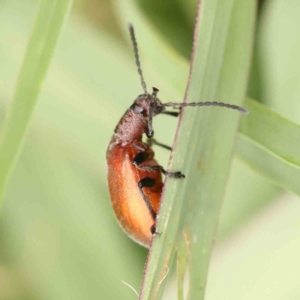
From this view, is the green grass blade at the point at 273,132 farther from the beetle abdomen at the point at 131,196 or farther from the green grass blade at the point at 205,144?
the beetle abdomen at the point at 131,196

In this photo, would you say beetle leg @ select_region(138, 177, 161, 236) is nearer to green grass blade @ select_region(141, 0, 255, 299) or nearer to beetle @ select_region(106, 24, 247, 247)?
beetle @ select_region(106, 24, 247, 247)

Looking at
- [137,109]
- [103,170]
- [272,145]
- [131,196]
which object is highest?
[137,109]

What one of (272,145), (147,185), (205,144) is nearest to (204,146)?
(205,144)

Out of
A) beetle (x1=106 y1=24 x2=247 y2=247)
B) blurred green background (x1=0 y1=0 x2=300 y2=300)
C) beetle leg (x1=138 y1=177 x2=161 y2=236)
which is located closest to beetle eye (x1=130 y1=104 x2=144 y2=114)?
beetle (x1=106 y1=24 x2=247 y2=247)

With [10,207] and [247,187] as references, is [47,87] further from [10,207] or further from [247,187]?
[247,187]

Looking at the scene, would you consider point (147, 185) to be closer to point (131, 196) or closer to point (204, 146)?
point (131, 196)

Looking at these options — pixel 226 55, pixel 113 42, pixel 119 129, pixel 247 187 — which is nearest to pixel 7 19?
pixel 113 42

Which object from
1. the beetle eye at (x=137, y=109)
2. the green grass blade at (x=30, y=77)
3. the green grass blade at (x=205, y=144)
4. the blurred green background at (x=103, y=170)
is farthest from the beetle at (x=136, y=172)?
the green grass blade at (x=30, y=77)
